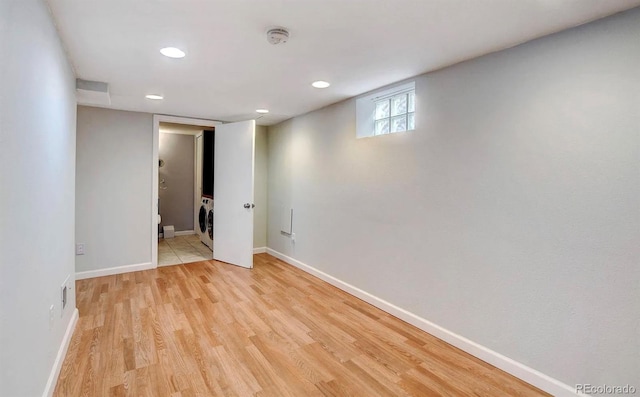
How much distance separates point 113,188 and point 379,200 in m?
3.41

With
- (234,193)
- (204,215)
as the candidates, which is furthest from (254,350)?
(204,215)

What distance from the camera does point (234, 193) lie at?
14.9 ft

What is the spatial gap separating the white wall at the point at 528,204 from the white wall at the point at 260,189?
253 centimetres

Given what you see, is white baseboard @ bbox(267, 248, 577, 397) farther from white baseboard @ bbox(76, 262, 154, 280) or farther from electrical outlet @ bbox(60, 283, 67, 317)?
white baseboard @ bbox(76, 262, 154, 280)

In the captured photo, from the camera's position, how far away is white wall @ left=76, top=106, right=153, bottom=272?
389cm

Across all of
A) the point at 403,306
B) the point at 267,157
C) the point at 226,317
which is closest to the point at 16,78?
the point at 226,317

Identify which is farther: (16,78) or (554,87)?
(554,87)

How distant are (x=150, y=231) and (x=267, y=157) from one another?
209cm

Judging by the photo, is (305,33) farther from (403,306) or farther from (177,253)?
(177,253)

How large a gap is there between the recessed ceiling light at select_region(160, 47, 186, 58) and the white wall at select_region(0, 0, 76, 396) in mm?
591

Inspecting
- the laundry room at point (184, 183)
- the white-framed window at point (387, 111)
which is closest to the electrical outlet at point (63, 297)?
the white-framed window at point (387, 111)

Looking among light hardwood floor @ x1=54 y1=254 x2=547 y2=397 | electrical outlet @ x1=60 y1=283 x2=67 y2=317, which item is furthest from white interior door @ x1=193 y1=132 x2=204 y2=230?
electrical outlet @ x1=60 y1=283 x2=67 y2=317

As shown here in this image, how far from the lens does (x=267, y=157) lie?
529cm

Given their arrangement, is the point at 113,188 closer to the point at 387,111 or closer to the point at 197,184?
the point at 197,184
